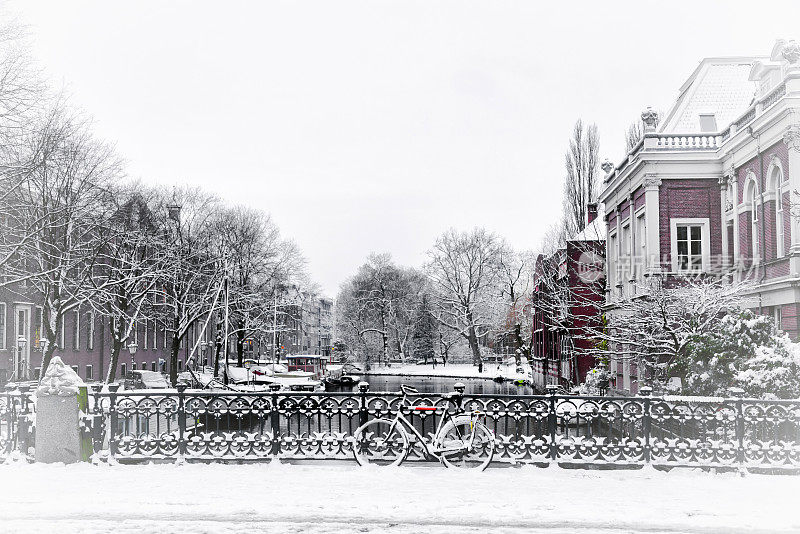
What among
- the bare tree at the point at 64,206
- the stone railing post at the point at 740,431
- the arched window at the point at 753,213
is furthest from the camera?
the bare tree at the point at 64,206

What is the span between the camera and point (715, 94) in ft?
93.8

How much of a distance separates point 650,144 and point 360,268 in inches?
3050

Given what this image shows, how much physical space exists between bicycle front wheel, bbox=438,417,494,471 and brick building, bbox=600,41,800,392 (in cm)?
1232

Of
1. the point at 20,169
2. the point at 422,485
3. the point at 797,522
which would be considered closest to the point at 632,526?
the point at 797,522

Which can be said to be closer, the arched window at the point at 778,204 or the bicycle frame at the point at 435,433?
the bicycle frame at the point at 435,433

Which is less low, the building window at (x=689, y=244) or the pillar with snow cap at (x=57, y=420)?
the building window at (x=689, y=244)

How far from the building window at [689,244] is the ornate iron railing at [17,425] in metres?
22.0

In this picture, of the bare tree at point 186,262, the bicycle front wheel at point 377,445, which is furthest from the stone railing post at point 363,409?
the bare tree at point 186,262

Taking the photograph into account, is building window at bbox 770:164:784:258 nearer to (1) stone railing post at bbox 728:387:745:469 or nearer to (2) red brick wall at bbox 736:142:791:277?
(2) red brick wall at bbox 736:142:791:277

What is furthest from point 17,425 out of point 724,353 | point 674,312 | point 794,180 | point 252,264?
point 252,264

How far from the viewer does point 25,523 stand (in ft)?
27.8

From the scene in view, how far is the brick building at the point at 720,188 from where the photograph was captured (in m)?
20.2

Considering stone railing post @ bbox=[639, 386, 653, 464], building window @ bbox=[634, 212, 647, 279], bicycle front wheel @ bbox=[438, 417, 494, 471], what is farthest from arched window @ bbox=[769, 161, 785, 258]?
bicycle front wheel @ bbox=[438, 417, 494, 471]

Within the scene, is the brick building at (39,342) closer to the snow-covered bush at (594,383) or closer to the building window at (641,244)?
the snow-covered bush at (594,383)
